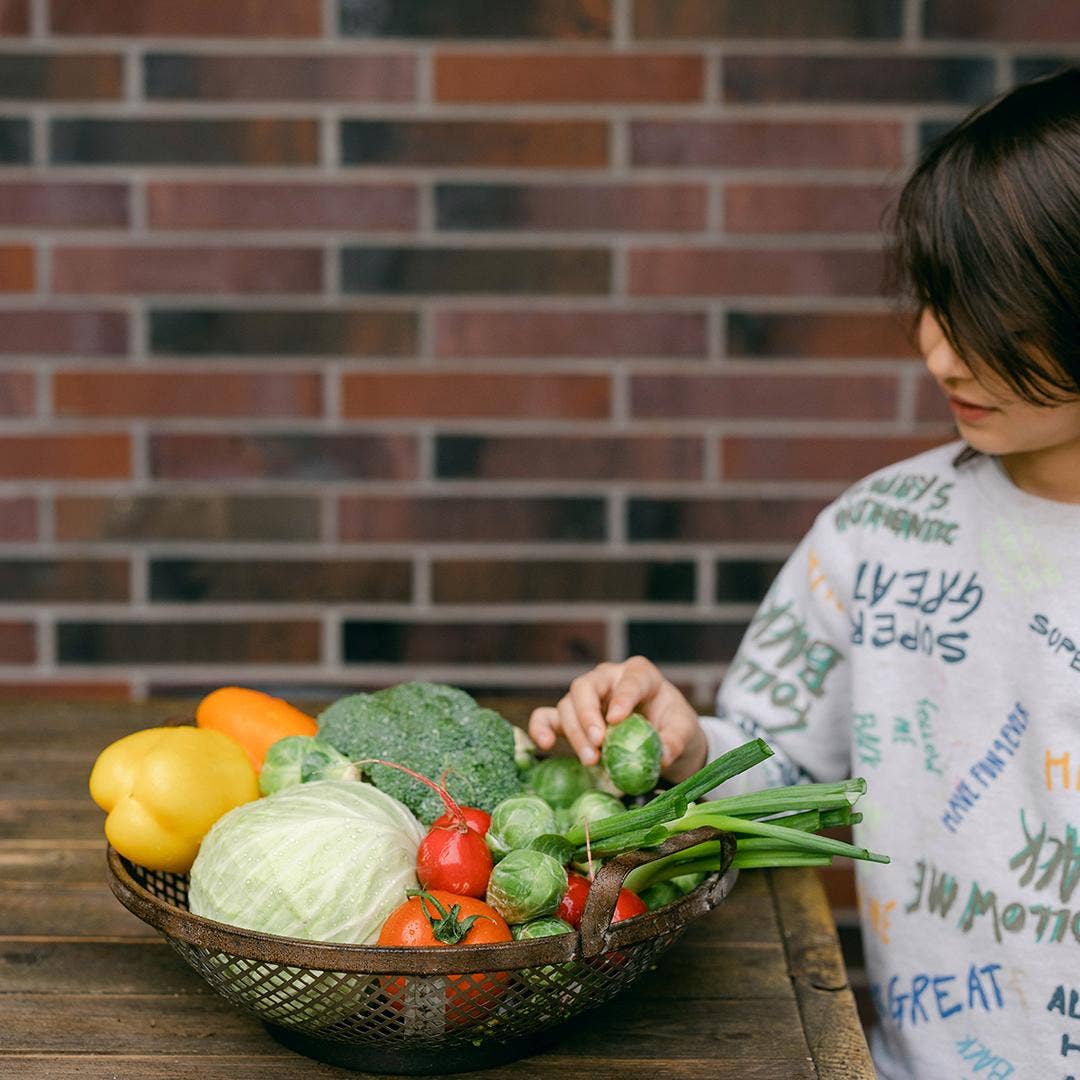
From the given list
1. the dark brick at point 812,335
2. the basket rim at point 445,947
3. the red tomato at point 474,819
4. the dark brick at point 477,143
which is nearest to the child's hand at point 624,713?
the red tomato at point 474,819

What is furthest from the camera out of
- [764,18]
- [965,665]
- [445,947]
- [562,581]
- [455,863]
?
[562,581]

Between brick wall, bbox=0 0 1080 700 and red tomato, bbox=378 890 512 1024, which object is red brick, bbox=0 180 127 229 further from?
red tomato, bbox=378 890 512 1024

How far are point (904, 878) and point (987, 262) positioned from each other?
603mm

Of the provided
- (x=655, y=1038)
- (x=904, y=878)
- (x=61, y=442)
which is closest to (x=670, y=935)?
(x=655, y=1038)

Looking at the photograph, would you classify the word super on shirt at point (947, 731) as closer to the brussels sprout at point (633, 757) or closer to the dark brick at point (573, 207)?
the brussels sprout at point (633, 757)

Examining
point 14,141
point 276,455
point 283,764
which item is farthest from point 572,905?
point 14,141

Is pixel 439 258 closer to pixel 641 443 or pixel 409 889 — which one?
pixel 641 443

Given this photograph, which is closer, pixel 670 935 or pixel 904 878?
pixel 670 935

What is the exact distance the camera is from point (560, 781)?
101 cm

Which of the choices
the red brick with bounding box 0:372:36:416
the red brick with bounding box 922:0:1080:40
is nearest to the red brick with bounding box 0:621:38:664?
the red brick with bounding box 0:372:36:416

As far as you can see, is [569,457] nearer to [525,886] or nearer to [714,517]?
[714,517]

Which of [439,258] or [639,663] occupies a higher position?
[439,258]

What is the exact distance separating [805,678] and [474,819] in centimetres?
55

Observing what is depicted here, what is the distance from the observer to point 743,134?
1.84 m
